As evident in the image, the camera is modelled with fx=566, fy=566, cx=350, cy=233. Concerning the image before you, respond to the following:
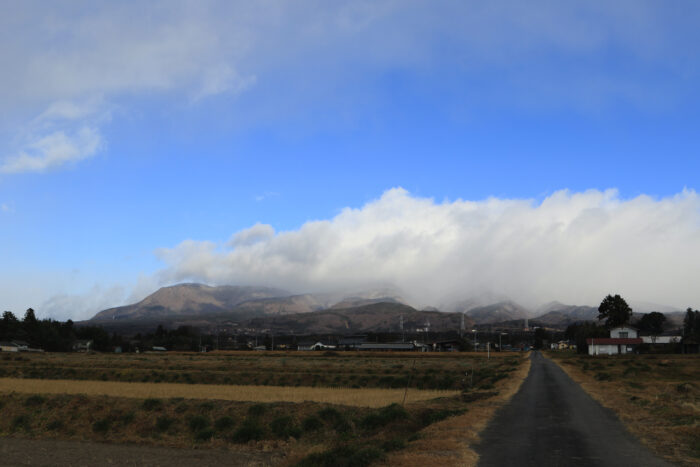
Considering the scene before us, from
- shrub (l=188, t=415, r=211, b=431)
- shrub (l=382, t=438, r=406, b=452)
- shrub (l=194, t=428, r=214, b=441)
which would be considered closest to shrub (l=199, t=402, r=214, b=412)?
shrub (l=188, t=415, r=211, b=431)

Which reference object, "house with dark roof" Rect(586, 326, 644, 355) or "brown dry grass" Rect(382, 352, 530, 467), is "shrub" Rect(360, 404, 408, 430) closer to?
"brown dry grass" Rect(382, 352, 530, 467)

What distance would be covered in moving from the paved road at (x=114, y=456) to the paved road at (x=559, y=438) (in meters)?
8.01

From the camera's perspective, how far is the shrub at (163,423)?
91.1 feet

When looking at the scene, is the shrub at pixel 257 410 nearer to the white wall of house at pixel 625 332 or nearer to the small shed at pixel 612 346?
the small shed at pixel 612 346

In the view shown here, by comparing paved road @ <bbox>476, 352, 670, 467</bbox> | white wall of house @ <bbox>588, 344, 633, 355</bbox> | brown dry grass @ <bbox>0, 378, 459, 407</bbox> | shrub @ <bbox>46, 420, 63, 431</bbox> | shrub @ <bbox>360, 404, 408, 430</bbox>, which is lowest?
white wall of house @ <bbox>588, 344, 633, 355</bbox>

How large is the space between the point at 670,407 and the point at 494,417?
10.1 metres

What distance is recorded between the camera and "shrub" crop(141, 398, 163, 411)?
30.3m

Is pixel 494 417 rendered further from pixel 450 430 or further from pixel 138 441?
pixel 138 441

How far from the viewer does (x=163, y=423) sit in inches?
1104

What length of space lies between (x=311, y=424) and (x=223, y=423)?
429 cm

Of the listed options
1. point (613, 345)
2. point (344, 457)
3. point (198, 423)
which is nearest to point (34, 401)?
point (198, 423)

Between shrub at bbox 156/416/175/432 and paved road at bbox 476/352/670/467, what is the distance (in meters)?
15.5

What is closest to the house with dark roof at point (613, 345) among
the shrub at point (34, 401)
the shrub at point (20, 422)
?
the shrub at point (34, 401)

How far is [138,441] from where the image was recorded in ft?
85.5
